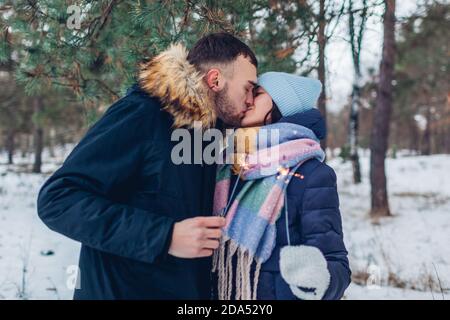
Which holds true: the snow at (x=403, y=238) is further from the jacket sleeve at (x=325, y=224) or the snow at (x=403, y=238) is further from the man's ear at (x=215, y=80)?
the man's ear at (x=215, y=80)

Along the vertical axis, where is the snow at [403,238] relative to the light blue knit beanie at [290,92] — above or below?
below

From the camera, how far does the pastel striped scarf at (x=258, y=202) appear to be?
1.48 metres

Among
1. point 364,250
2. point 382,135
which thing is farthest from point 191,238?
point 382,135

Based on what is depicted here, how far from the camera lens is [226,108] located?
1649 millimetres

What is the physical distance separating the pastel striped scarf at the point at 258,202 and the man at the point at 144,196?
10 cm

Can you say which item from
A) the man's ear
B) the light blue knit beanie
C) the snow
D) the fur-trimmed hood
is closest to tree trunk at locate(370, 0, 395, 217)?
the snow

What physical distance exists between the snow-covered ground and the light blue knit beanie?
162 cm

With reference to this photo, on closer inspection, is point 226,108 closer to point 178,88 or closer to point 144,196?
point 178,88

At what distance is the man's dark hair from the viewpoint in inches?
64.4

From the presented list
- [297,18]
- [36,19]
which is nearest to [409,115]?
[297,18]

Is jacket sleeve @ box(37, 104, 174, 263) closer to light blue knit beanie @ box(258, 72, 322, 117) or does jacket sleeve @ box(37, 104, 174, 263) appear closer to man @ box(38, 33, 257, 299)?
man @ box(38, 33, 257, 299)

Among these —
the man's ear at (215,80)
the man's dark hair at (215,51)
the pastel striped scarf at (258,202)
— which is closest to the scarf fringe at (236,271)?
the pastel striped scarf at (258,202)
